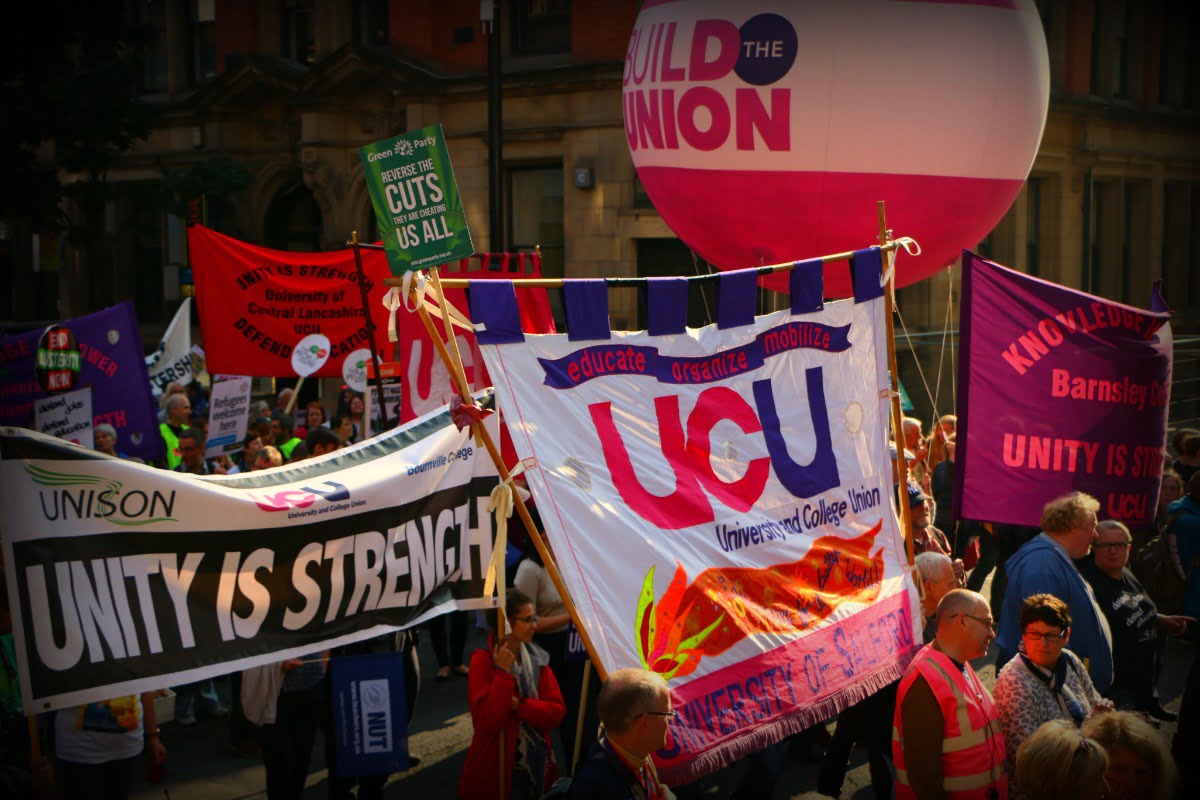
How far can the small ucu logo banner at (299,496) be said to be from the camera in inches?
194

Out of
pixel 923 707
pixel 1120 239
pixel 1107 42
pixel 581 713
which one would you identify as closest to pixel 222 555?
pixel 581 713

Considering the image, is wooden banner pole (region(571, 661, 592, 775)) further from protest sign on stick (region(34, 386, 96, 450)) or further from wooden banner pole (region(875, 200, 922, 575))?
protest sign on stick (region(34, 386, 96, 450))

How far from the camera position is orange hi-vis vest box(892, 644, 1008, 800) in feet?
15.8

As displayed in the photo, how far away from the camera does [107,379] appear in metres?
10.7

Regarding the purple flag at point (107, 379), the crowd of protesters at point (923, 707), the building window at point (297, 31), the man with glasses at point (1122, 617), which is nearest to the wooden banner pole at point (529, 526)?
the crowd of protesters at point (923, 707)

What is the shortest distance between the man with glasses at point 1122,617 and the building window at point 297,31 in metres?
21.6

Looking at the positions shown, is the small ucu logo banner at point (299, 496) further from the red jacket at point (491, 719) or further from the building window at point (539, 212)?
the building window at point (539, 212)

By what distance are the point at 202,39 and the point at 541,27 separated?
8141 millimetres

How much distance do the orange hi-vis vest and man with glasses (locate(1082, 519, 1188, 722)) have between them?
81.1 inches

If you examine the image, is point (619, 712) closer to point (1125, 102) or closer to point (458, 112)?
point (458, 112)

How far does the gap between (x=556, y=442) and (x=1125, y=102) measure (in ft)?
71.5

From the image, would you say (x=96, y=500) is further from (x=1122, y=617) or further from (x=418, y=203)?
(x=1122, y=617)

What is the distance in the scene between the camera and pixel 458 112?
23.0 metres

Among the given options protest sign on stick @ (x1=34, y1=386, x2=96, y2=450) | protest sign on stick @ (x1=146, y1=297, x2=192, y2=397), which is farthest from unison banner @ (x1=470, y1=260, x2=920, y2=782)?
protest sign on stick @ (x1=146, y1=297, x2=192, y2=397)
